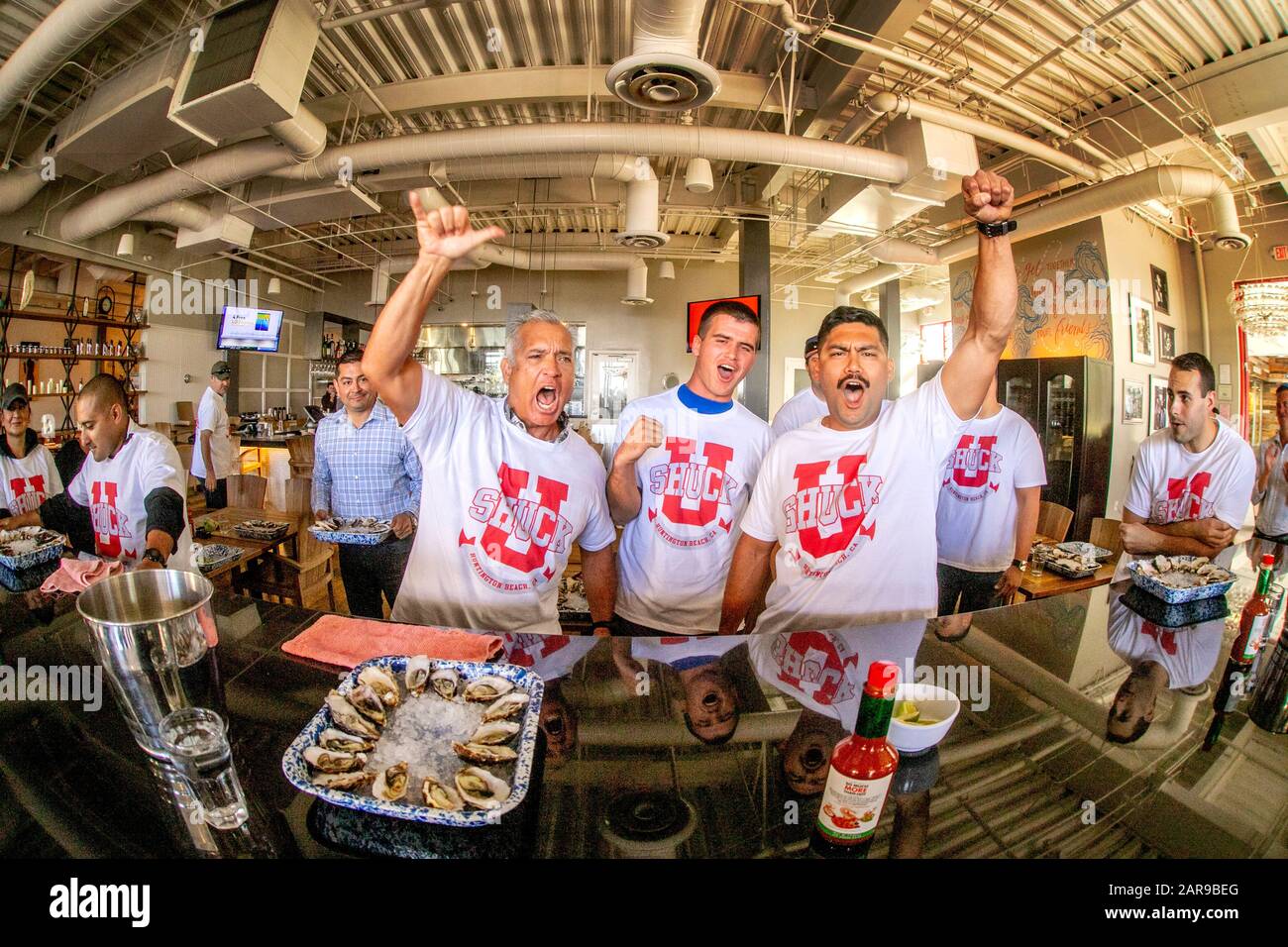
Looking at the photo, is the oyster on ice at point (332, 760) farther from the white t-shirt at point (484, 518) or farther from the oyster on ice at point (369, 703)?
the white t-shirt at point (484, 518)

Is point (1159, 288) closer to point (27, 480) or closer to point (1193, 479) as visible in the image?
point (1193, 479)

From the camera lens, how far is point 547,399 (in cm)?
185

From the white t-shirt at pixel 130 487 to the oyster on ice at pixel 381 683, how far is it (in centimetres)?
196

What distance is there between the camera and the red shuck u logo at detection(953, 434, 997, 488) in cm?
303

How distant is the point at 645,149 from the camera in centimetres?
475

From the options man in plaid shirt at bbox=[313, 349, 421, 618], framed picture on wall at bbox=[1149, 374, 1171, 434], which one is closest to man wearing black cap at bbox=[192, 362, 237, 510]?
man in plaid shirt at bbox=[313, 349, 421, 618]

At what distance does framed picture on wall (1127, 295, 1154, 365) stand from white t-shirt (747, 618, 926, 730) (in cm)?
818

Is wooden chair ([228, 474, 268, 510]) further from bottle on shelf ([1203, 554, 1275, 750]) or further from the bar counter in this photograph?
bottle on shelf ([1203, 554, 1275, 750])

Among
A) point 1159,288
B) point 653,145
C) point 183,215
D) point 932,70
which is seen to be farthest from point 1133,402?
point 183,215

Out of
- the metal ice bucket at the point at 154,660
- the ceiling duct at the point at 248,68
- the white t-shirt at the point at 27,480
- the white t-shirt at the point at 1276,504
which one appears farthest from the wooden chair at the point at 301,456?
the white t-shirt at the point at 1276,504

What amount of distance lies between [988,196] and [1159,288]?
8739mm

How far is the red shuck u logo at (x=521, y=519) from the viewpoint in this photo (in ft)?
5.98

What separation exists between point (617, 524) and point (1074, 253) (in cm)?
813
